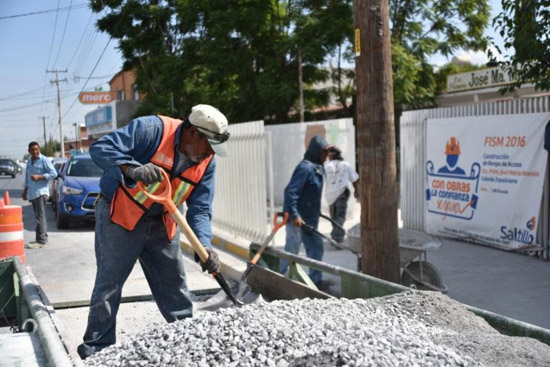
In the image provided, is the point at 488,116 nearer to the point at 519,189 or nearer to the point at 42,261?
the point at 519,189

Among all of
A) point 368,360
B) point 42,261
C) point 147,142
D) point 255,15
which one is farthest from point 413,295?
point 255,15

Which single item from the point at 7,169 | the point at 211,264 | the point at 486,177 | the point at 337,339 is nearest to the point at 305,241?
the point at 211,264

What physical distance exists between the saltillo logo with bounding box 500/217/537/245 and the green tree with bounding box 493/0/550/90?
205 cm

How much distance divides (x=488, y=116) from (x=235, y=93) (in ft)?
35.9

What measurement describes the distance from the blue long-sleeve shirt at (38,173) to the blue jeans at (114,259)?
753cm

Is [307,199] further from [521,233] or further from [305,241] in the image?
[521,233]

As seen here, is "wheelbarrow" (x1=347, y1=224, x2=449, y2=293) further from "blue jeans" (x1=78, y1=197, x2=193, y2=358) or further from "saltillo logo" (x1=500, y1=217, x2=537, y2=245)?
"saltillo logo" (x1=500, y1=217, x2=537, y2=245)

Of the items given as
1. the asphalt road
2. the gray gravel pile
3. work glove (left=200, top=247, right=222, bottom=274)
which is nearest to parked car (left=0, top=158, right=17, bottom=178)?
the asphalt road

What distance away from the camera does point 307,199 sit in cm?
794

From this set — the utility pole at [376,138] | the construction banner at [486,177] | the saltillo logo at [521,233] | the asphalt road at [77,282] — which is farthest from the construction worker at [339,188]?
the utility pole at [376,138]

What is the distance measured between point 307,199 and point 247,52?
1168 centimetres

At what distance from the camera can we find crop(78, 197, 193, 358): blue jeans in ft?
14.4

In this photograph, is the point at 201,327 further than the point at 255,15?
No

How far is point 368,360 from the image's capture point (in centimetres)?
297
